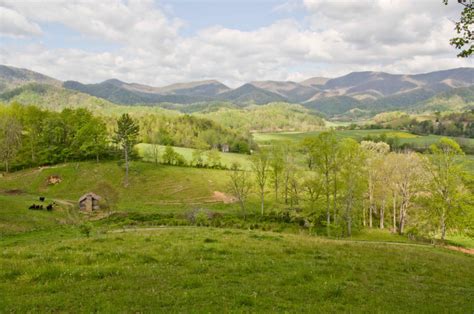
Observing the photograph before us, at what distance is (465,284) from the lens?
63.9 feet

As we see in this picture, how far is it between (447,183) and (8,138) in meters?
122

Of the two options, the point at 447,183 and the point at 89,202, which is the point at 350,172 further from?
the point at 89,202

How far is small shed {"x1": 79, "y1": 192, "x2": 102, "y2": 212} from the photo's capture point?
75.4 metres

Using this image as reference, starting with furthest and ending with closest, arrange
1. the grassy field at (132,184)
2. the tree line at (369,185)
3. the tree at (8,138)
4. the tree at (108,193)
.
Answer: the tree at (8,138)
the grassy field at (132,184)
the tree at (108,193)
the tree line at (369,185)

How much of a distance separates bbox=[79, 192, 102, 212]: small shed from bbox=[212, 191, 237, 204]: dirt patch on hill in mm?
30888

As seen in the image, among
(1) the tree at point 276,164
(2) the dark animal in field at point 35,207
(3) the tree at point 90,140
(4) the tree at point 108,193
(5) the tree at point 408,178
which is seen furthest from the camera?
(3) the tree at point 90,140

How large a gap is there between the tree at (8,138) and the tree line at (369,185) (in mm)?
77224

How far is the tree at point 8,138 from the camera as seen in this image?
10511 cm

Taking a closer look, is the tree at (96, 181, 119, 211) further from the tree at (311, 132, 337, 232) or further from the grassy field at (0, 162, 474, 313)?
the tree at (311, 132, 337, 232)

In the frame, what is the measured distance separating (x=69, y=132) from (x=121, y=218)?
6802cm

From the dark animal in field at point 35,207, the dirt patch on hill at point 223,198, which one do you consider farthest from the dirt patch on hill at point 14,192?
the dirt patch on hill at point 223,198

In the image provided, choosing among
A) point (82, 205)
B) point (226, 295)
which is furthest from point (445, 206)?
point (82, 205)

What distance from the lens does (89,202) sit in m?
75.8

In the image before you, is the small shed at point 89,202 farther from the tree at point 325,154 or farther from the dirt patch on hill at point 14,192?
the tree at point 325,154
